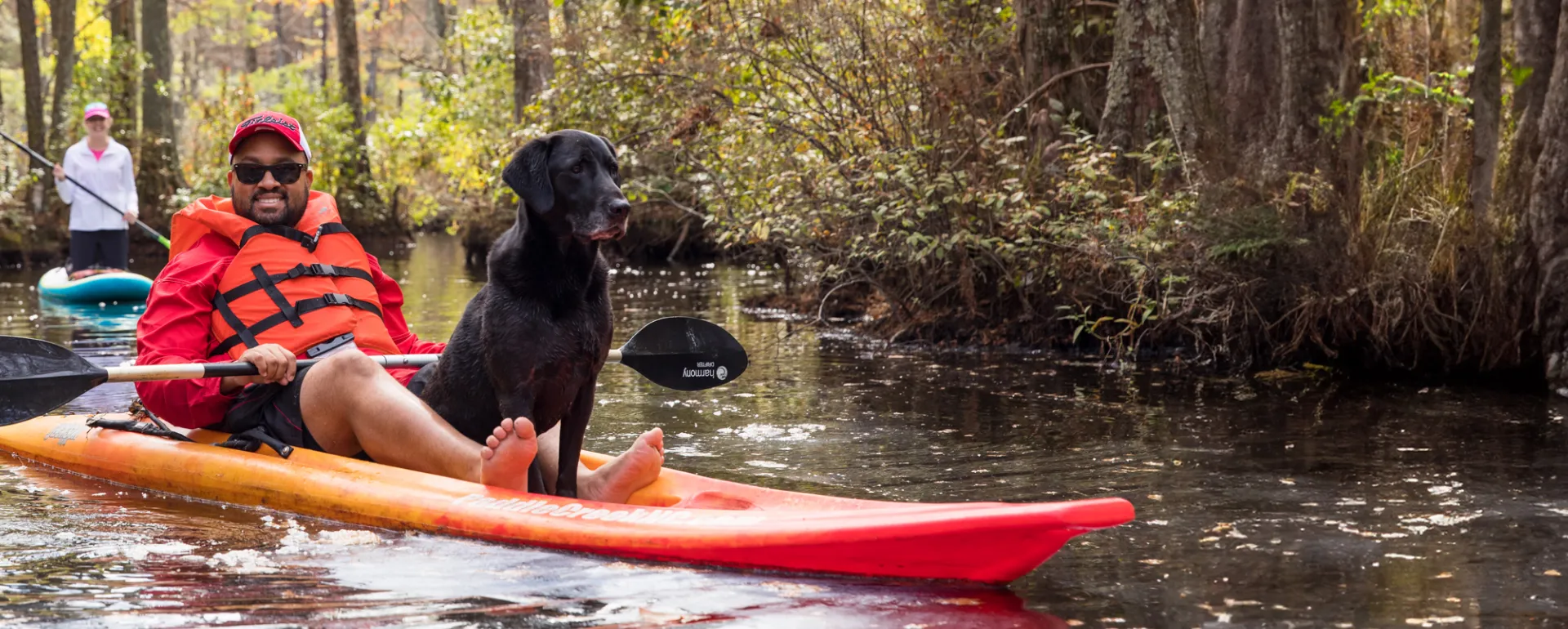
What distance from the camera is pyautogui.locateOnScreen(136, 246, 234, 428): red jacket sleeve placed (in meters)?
4.77

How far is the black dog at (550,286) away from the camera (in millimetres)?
4145

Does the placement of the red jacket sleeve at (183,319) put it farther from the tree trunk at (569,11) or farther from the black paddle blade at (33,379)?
the tree trunk at (569,11)

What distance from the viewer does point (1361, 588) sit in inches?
143

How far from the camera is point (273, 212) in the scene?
16.2 ft

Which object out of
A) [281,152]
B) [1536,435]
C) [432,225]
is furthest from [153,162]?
[1536,435]

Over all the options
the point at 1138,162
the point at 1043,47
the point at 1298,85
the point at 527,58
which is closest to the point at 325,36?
the point at 527,58

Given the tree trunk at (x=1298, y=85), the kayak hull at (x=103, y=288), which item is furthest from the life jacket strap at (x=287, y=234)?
the kayak hull at (x=103, y=288)

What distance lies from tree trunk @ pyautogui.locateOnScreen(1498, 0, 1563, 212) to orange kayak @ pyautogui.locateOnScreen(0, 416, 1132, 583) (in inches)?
193

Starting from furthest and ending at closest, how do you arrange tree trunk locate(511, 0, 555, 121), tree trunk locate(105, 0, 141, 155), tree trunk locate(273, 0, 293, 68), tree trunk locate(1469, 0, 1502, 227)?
1. tree trunk locate(273, 0, 293, 68)
2. tree trunk locate(105, 0, 141, 155)
3. tree trunk locate(511, 0, 555, 121)
4. tree trunk locate(1469, 0, 1502, 227)

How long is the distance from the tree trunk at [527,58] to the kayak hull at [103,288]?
485 centimetres

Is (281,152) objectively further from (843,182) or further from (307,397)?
(843,182)

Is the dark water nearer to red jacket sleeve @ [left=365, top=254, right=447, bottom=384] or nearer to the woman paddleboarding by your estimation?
red jacket sleeve @ [left=365, top=254, right=447, bottom=384]

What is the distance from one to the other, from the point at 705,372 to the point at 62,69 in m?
16.9

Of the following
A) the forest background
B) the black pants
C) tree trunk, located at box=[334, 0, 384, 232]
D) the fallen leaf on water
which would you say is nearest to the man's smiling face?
the fallen leaf on water
